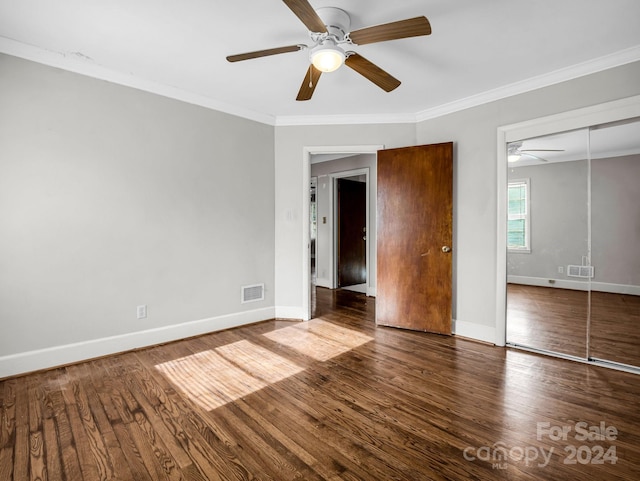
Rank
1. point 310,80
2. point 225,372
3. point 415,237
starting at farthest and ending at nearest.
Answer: point 415,237
point 225,372
point 310,80

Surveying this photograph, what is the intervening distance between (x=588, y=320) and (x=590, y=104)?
1.91 metres

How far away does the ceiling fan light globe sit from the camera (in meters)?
2.09

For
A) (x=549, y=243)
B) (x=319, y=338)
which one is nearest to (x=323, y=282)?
(x=319, y=338)

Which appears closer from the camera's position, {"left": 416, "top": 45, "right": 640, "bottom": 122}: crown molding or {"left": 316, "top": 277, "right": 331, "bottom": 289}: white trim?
{"left": 416, "top": 45, "right": 640, "bottom": 122}: crown molding

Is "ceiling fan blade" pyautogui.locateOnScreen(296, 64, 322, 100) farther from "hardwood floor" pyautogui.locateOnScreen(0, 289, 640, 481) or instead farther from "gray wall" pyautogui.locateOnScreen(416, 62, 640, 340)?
"hardwood floor" pyautogui.locateOnScreen(0, 289, 640, 481)

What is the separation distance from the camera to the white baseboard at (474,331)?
3.39 m

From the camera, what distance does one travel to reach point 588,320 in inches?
117

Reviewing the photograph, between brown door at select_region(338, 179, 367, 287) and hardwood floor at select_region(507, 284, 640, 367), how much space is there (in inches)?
131

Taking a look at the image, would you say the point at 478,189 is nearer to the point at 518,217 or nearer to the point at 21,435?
the point at 518,217

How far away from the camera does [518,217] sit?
329 cm

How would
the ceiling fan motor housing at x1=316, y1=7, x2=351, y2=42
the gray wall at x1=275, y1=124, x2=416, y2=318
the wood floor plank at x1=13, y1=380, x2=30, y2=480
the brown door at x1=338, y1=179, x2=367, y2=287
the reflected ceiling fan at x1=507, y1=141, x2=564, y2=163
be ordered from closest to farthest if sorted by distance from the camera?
the wood floor plank at x1=13, y1=380, x2=30, y2=480
the ceiling fan motor housing at x1=316, y1=7, x2=351, y2=42
the reflected ceiling fan at x1=507, y1=141, x2=564, y2=163
the gray wall at x1=275, y1=124, x2=416, y2=318
the brown door at x1=338, y1=179, x2=367, y2=287

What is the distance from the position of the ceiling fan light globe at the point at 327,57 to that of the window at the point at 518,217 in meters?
2.23

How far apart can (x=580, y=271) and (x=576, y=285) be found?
0.45 ft

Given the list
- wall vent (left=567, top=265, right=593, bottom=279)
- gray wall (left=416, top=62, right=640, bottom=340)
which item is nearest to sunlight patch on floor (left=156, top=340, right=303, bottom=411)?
gray wall (left=416, top=62, right=640, bottom=340)
